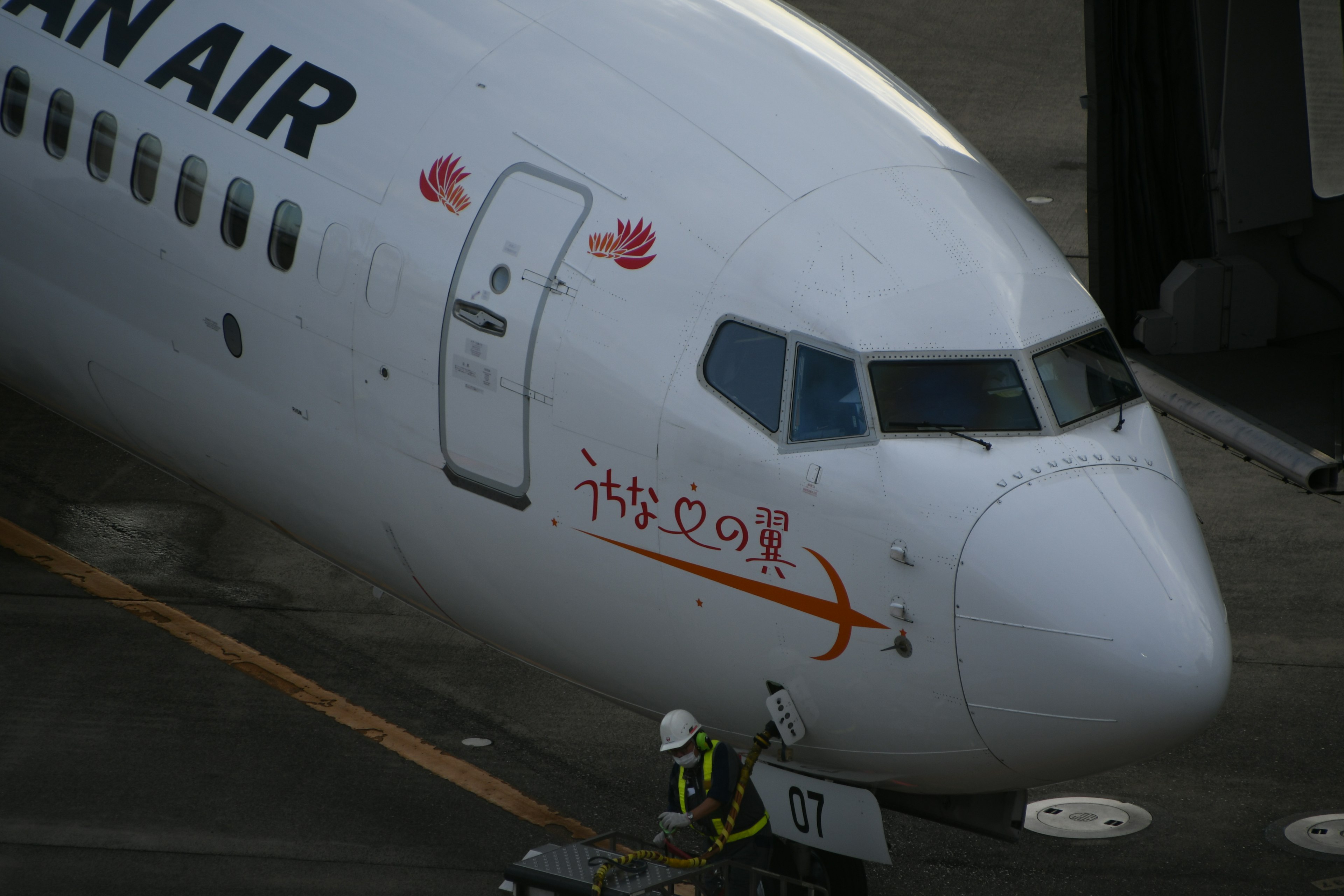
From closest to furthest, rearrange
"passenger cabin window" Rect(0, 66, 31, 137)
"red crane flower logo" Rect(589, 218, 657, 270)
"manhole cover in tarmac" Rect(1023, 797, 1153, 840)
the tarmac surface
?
1. "red crane flower logo" Rect(589, 218, 657, 270)
2. "passenger cabin window" Rect(0, 66, 31, 137)
3. the tarmac surface
4. "manhole cover in tarmac" Rect(1023, 797, 1153, 840)

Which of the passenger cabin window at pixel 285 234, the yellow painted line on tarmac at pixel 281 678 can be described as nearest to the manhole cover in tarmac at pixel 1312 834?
the yellow painted line on tarmac at pixel 281 678

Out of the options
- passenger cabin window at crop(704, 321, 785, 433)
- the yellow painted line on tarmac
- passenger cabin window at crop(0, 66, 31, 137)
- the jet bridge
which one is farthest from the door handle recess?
the jet bridge

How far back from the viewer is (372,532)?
30.6 feet

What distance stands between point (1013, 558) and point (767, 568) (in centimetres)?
119

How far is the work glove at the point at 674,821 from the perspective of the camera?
8430 millimetres

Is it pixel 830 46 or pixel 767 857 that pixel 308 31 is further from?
pixel 767 857

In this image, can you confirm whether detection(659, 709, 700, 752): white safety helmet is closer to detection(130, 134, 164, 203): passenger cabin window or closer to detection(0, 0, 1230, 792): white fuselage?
detection(0, 0, 1230, 792): white fuselage

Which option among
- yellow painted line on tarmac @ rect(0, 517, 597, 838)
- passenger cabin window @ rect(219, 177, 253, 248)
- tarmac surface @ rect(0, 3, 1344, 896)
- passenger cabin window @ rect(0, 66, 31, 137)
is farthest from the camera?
yellow painted line on tarmac @ rect(0, 517, 597, 838)

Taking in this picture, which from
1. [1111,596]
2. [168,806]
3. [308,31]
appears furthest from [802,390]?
[168,806]

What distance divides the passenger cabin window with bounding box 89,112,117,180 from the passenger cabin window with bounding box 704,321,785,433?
15.6 ft

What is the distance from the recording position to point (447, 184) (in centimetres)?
860

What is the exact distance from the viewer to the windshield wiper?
7453 mm

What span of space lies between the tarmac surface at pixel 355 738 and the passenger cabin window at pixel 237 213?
410 centimetres

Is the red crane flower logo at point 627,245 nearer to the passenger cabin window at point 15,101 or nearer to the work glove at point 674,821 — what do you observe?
the work glove at point 674,821
